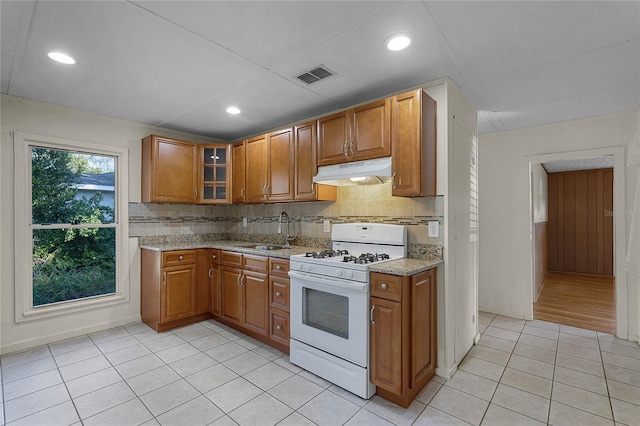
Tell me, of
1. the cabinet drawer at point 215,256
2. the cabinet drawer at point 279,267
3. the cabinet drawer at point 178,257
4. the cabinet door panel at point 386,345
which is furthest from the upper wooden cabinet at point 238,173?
the cabinet door panel at point 386,345

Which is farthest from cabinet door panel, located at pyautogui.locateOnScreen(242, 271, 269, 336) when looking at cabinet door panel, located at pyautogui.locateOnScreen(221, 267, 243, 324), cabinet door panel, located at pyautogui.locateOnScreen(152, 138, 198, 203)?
cabinet door panel, located at pyautogui.locateOnScreen(152, 138, 198, 203)

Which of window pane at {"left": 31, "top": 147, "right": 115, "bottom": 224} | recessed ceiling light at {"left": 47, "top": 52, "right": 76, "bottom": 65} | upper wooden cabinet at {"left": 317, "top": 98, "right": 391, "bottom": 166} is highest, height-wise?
recessed ceiling light at {"left": 47, "top": 52, "right": 76, "bottom": 65}

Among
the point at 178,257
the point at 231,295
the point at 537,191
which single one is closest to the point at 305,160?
the point at 231,295

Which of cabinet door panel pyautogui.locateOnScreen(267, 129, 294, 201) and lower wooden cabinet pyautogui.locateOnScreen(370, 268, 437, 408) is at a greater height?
cabinet door panel pyautogui.locateOnScreen(267, 129, 294, 201)

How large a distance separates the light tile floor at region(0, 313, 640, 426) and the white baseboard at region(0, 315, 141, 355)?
94 mm

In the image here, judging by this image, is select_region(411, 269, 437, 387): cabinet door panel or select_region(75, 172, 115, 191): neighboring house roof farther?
select_region(75, 172, 115, 191): neighboring house roof

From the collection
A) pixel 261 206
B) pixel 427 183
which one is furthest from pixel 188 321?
pixel 427 183

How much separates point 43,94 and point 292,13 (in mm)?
2692

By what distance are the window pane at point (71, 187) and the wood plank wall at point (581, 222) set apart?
8543 millimetres

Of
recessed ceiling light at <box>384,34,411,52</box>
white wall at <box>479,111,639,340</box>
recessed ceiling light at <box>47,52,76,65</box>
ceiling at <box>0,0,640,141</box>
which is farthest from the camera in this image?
white wall at <box>479,111,639,340</box>

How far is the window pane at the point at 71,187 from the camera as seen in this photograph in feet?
10.4

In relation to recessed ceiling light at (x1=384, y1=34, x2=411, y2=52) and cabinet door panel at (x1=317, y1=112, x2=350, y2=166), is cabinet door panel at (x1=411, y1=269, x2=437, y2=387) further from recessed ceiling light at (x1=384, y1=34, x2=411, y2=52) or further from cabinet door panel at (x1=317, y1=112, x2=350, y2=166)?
recessed ceiling light at (x1=384, y1=34, x2=411, y2=52)

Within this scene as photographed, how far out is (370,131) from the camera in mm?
2648

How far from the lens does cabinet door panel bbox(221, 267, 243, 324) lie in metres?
3.38
